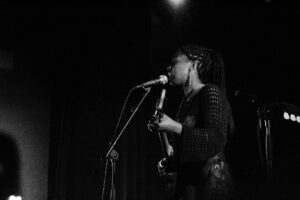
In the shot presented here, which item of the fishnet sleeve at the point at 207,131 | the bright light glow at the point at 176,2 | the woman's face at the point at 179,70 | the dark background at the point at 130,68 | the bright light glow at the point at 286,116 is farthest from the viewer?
the bright light glow at the point at 176,2

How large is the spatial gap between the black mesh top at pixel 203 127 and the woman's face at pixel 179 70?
5.9 inches

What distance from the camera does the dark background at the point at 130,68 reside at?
3.45m

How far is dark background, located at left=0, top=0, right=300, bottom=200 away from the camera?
3447mm

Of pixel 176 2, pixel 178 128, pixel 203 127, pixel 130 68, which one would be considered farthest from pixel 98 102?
pixel 178 128

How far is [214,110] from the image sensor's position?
1970 millimetres

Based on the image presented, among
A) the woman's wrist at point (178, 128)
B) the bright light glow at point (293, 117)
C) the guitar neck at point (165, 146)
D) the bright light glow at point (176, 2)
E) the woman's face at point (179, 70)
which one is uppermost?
the bright light glow at point (176, 2)

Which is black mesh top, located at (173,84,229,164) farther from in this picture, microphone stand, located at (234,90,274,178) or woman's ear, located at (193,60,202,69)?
microphone stand, located at (234,90,274,178)

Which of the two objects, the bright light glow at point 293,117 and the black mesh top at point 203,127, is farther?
the bright light glow at point 293,117

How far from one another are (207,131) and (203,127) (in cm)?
10

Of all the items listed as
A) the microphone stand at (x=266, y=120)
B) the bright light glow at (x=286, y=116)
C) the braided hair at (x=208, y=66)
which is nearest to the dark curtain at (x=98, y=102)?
the microphone stand at (x=266, y=120)

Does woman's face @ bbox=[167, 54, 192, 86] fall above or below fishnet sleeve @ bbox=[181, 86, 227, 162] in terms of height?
above

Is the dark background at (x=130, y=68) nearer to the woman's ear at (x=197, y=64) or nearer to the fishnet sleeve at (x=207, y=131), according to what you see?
the woman's ear at (x=197, y=64)

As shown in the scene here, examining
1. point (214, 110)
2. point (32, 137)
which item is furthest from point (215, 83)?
point (32, 137)

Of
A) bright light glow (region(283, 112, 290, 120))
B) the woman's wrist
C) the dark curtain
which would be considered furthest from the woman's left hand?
the dark curtain
